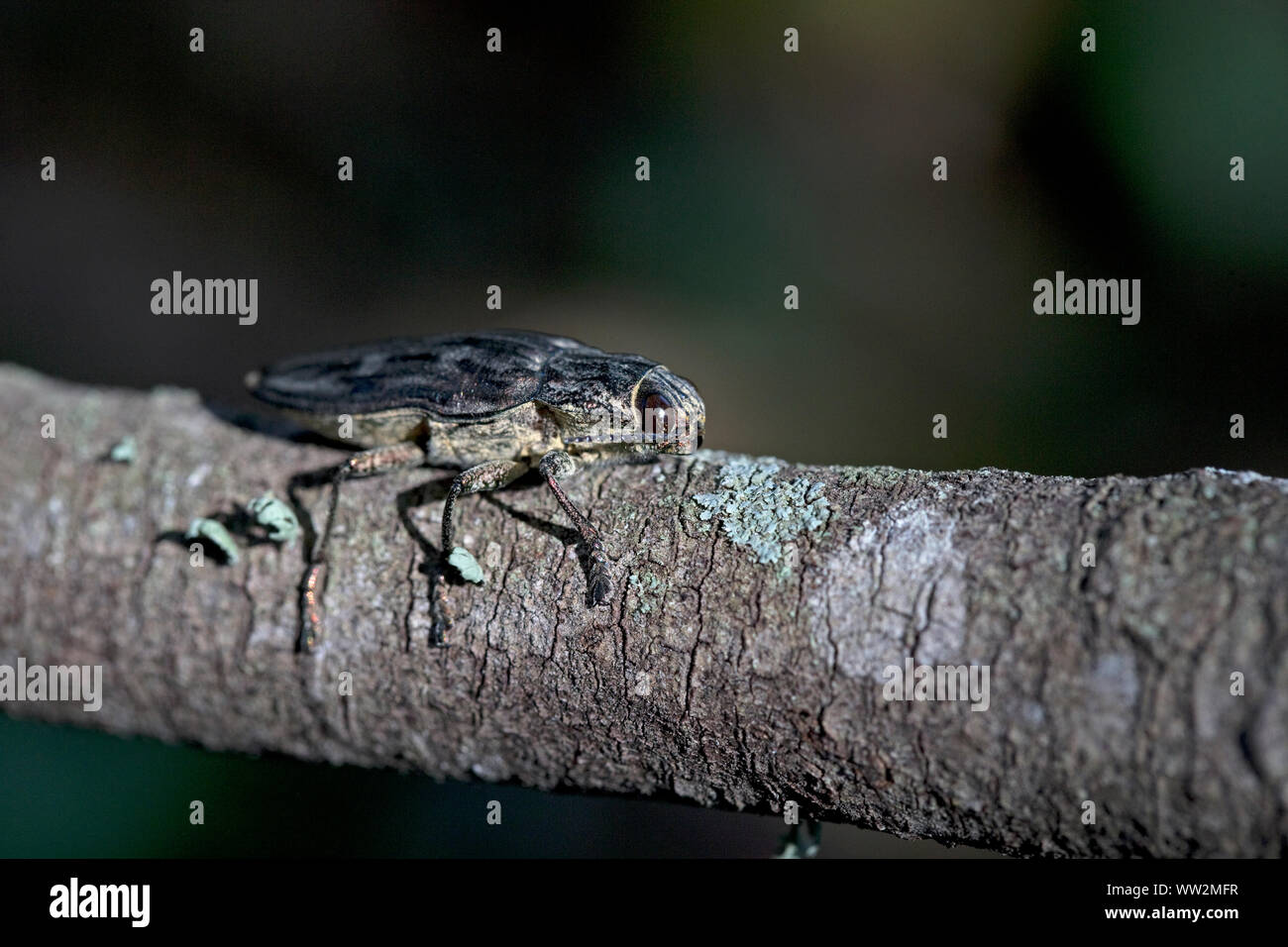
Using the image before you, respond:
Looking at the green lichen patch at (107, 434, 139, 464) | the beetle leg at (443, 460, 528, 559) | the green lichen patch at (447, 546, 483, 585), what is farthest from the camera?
the green lichen patch at (107, 434, 139, 464)

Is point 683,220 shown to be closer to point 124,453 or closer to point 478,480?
point 478,480

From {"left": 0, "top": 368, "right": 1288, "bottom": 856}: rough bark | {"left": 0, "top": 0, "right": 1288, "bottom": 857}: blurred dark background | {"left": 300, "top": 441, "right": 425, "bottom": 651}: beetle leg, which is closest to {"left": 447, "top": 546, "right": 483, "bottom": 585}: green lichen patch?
{"left": 0, "top": 368, "right": 1288, "bottom": 856}: rough bark

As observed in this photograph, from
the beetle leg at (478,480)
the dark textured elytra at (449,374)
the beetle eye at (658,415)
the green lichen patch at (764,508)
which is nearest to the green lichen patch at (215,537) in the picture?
the dark textured elytra at (449,374)

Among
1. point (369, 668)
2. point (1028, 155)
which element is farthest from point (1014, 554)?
point (1028, 155)

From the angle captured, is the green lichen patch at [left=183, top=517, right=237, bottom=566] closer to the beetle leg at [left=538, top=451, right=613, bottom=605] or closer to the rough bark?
the rough bark

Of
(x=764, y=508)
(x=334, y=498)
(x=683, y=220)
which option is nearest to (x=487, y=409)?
(x=334, y=498)

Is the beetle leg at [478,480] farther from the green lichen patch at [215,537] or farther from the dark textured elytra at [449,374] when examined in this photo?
the green lichen patch at [215,537]
